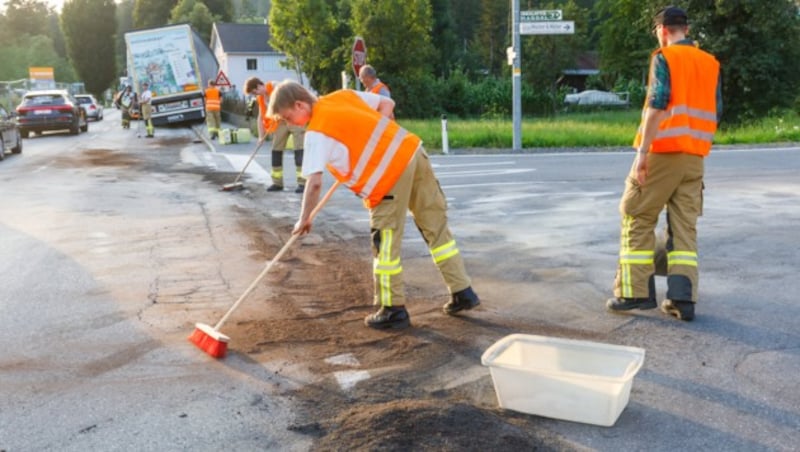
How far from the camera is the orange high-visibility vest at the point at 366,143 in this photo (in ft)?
16.7

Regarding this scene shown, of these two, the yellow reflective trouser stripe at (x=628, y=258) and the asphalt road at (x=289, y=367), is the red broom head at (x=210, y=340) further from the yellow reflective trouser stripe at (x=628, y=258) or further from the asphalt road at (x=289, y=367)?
the yellow reflective trouser stripe at (x=628, y=258)

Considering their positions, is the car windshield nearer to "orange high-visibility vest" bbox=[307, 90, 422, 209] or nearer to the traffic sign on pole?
the traffic sign on pole

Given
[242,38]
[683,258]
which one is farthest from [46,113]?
[242,38]

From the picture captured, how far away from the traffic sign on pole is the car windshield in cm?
1969

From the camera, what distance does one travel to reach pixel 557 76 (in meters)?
50.1

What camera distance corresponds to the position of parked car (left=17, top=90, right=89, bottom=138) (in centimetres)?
2986

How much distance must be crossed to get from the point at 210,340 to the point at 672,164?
316 cm

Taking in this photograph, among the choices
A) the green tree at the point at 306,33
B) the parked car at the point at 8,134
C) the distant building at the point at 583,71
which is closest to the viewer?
the parked car at the point at 8,134

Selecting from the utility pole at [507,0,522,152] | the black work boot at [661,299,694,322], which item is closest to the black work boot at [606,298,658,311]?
the black work boot at [661,299,694,322]

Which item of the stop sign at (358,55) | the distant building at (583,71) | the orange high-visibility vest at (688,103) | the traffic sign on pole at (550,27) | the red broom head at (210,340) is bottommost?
the red broom head at (210,340)

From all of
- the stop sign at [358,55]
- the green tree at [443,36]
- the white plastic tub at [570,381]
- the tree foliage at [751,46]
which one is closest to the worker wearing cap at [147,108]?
the stop sign at [358,55]

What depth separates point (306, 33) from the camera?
3984cm

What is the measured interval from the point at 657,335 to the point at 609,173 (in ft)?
30.3

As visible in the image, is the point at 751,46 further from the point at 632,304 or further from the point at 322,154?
the point at 322,154
